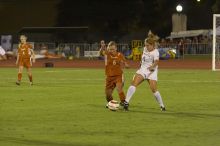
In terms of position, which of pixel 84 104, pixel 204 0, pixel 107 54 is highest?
pixel 204 0

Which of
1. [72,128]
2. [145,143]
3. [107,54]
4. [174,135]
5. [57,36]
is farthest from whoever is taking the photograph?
[57,36]

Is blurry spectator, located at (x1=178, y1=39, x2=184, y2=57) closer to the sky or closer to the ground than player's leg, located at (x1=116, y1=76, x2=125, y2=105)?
closer to the sky

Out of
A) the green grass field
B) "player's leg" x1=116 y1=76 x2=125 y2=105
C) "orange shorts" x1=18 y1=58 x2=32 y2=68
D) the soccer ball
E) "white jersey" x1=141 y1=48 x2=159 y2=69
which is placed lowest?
the green grass field

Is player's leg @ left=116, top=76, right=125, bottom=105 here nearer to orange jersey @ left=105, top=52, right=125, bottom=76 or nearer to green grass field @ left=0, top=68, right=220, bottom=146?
orange jersey @ left=105, top=52, right=125, bottom=76

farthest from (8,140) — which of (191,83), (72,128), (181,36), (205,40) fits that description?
(181,36)

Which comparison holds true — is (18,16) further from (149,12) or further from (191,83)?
(191,83)

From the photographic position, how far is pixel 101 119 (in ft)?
50.0

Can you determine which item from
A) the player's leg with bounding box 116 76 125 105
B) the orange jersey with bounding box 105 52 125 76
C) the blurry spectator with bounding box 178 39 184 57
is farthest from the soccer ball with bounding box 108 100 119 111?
the blurry spectator with bounding box 178 39 184 57

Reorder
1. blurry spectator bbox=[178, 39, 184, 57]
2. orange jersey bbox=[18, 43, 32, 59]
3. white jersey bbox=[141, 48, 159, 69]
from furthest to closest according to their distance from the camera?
blurry spectator bbox=[178, 39, 184, 57] < orange jersey bbox=[18, 43, 32, 59] < white jersey bbox=[141, 48, 159, 69]

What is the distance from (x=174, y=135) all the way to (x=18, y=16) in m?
66.9

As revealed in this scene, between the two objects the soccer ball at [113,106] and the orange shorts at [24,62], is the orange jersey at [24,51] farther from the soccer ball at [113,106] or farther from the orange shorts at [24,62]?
the soccer ball at [113,106]

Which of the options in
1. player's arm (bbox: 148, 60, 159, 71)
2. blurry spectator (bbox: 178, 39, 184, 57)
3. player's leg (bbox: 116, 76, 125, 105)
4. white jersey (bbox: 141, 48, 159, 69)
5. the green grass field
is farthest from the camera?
blurry spectator (bbox: 178, 39, 184, 57)

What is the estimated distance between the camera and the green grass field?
40.0ft

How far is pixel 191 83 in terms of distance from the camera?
27.7 meters
